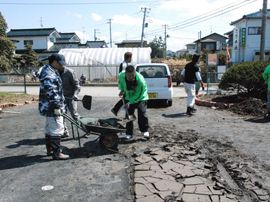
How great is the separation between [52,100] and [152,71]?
→ 688 centimetres

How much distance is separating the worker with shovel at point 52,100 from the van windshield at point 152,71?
6.43 meters

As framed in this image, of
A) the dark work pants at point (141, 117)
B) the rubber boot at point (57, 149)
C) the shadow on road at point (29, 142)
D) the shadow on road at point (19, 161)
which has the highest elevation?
the dark work pants at point (141, 117)

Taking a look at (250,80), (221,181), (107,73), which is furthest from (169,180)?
(107,73)

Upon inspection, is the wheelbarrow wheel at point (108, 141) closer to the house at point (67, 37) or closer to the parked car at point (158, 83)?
the parked car at point (158, 83)

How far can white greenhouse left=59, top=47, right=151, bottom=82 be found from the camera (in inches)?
1193

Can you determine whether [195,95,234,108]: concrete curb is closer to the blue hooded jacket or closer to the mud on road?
the mud on road

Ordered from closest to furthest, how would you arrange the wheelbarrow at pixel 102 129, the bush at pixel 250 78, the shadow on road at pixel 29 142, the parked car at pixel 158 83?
the wheelbarrow at pixel 102 129, the shadow on road at pixel 29 142, the bush at pixel 250 78, the parked car at pixel 158 83

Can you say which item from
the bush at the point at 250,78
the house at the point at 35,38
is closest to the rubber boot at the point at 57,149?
the bush at the point at 250,78

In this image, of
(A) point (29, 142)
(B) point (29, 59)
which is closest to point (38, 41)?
(B) point (29, 59)

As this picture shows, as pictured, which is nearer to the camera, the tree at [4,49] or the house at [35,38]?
the tree at [4,49]

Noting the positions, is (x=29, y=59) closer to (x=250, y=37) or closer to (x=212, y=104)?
(x=250, y=37)

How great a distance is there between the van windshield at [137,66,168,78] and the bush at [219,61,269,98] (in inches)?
97.1

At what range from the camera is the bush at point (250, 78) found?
31.7 ft

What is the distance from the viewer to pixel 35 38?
46344 millimetres
